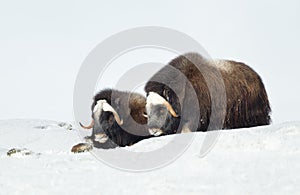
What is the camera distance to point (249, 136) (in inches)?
175

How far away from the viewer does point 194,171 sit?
3736 mm

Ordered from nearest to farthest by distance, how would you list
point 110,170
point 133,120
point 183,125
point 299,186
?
point 299,186 → point 110,170 → point 183,125 → point 133,120

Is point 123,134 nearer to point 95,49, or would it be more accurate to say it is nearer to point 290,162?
point 95,49

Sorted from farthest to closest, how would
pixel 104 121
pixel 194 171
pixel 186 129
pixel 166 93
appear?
pixel 104 121, pixel 166 93, pixel 186 129, pixel 194 171

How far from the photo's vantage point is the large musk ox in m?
5.87

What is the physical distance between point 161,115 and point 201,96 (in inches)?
22.3

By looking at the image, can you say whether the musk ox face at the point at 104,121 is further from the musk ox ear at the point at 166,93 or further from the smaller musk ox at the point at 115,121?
the musk ox ear at the point at 166,93

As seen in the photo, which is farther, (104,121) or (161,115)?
(104,121)

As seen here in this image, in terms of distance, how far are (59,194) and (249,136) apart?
6.48ft

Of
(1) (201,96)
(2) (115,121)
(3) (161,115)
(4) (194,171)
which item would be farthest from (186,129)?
(4) (194,171)

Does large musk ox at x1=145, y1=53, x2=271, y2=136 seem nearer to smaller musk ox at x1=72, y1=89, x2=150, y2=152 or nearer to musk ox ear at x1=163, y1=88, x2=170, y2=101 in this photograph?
musk ox ear at x1=163, y1=88, x2=170, y2=101

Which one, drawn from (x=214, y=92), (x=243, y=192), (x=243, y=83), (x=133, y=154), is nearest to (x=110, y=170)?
(x=133, y=154)

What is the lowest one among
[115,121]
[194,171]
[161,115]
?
[115,121]

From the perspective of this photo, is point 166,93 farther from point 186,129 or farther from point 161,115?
point 186,129
